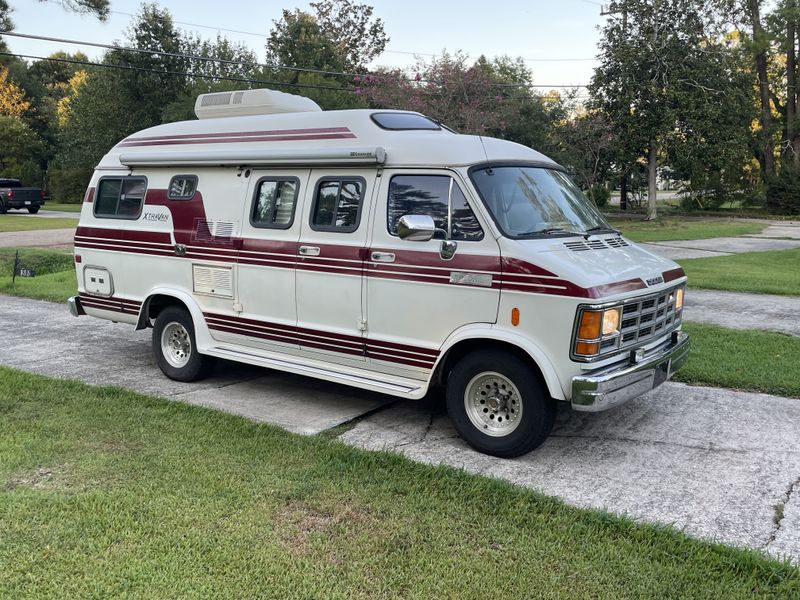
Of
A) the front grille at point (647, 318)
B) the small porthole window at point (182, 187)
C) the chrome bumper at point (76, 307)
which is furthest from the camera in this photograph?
the chrome bumper at point (76, 307)

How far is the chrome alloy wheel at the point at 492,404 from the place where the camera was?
5.21m

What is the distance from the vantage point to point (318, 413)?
6.30m

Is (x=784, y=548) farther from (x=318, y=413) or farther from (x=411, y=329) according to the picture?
(x=318, y=413)

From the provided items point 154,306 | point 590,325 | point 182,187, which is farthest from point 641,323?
point 154,306

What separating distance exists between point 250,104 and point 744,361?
19.5 ft

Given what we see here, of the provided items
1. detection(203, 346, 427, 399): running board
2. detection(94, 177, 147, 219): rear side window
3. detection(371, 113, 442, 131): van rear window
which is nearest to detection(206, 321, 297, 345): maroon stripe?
detection(203, 346, 427, 399): running board

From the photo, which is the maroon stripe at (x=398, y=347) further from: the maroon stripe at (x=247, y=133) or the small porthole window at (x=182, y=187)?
the small porthole window at (x=182, y=187)

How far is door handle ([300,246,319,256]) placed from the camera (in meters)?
6.17

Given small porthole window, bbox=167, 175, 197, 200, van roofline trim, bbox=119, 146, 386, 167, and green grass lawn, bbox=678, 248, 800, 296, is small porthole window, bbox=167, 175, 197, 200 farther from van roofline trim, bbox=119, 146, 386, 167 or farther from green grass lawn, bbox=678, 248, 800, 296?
green grass lawn, bbox=678, 248, 800, 296

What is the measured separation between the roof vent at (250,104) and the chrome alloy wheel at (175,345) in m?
2.32

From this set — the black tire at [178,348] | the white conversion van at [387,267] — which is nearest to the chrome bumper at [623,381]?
the white conversion van at [387,267]

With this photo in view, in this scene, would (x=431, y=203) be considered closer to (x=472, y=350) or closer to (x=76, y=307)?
(x=472, y=350)

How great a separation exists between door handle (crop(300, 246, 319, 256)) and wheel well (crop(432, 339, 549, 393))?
1.55 meters

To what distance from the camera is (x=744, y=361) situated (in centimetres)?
760
